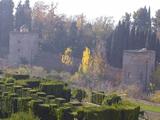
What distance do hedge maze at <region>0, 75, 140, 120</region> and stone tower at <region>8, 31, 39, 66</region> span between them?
76.6 feet

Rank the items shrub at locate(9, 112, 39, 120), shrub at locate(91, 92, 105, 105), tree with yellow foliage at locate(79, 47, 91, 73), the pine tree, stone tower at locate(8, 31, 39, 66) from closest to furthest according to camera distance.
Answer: shrub at locate(9, 112, 39, 120) < shrub at locate(91, 92, 105, 105) < tree with yellow foliage at locate(79, 47, 91, 73) < stone tower at locate(8, 31, 39, 66) < the pine tree

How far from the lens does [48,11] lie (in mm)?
59781

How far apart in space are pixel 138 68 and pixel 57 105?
23.1 metres

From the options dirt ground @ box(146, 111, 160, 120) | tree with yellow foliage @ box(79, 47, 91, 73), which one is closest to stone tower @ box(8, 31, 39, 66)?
tree with yellow foliage @ box(79, 47, 91, 73)

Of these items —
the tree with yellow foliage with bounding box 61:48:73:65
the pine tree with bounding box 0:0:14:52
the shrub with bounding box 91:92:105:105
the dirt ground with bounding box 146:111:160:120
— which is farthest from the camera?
the pine tree with bounding box 0:0:14:52

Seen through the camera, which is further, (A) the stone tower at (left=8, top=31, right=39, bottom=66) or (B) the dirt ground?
(A) the stone tower at (left=8, top=31, right=39, bottom=66)

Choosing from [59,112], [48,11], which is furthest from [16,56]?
[59,112]

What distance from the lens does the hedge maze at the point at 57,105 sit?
1747 centimetres

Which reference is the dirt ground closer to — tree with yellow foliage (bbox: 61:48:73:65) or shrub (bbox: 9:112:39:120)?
shrub (bbox: 9:112:39:120)

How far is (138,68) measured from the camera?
41.4m

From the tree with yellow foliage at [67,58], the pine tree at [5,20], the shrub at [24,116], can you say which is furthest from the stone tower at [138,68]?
the shrub at [24,116]

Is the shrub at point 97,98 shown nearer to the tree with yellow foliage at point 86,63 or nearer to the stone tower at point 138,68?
the stone tower at point 138,68

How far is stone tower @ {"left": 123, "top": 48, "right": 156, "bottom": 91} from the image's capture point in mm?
41094

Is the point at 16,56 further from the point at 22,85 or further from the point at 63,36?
the point at 22,85
